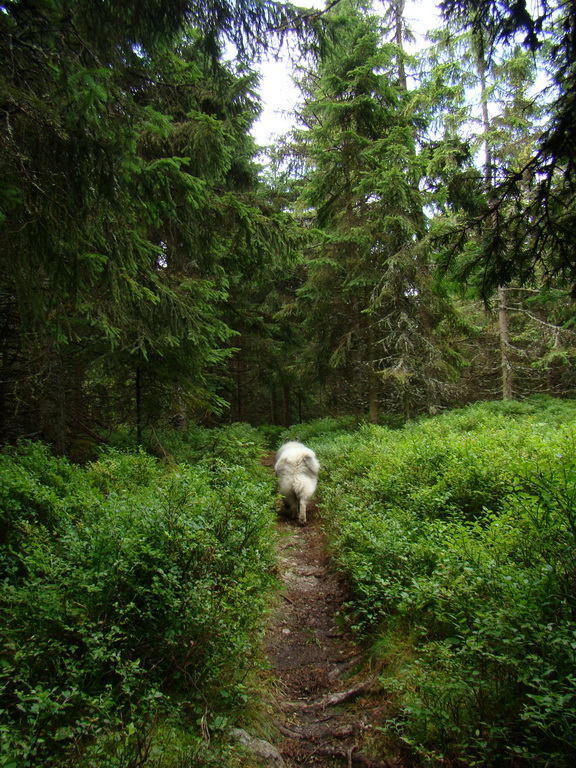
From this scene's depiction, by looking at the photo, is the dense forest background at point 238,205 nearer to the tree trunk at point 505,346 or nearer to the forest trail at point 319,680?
the tree trunk at point 505,346

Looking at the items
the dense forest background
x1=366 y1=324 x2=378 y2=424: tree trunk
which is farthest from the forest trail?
x1=366 y1=324 x2=378 y2=424: tree trunk

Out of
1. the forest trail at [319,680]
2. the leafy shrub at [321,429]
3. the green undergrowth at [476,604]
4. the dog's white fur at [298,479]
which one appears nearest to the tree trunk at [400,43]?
the leafy shrub at [321,429]

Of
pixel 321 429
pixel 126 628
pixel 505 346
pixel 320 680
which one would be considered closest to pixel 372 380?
pixel 321 429

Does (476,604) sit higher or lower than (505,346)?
lower

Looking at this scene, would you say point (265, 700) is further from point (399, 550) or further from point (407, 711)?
point (399, 550)

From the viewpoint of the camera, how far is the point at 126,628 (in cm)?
290

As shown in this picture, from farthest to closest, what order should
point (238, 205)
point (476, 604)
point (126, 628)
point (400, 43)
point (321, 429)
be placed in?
point (321, 429) < point (400, 43) < point (238, 205) < point (476, 604) < point (126, 628)

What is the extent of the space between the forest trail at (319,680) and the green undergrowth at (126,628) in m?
0.47

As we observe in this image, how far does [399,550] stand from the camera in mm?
4426

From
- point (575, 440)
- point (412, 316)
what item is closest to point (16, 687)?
point (575, 440)

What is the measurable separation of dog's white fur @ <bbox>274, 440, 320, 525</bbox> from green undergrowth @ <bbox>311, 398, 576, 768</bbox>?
2.40m

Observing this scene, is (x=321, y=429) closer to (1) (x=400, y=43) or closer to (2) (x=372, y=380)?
(2) (x=372, y=380)

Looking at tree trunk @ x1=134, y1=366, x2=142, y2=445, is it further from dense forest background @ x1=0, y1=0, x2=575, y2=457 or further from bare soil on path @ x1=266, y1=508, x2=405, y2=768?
bare soil on path @ x1=266, y1=508, x2=405, y2=768

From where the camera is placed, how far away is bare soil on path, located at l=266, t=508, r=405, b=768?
9.75ft
